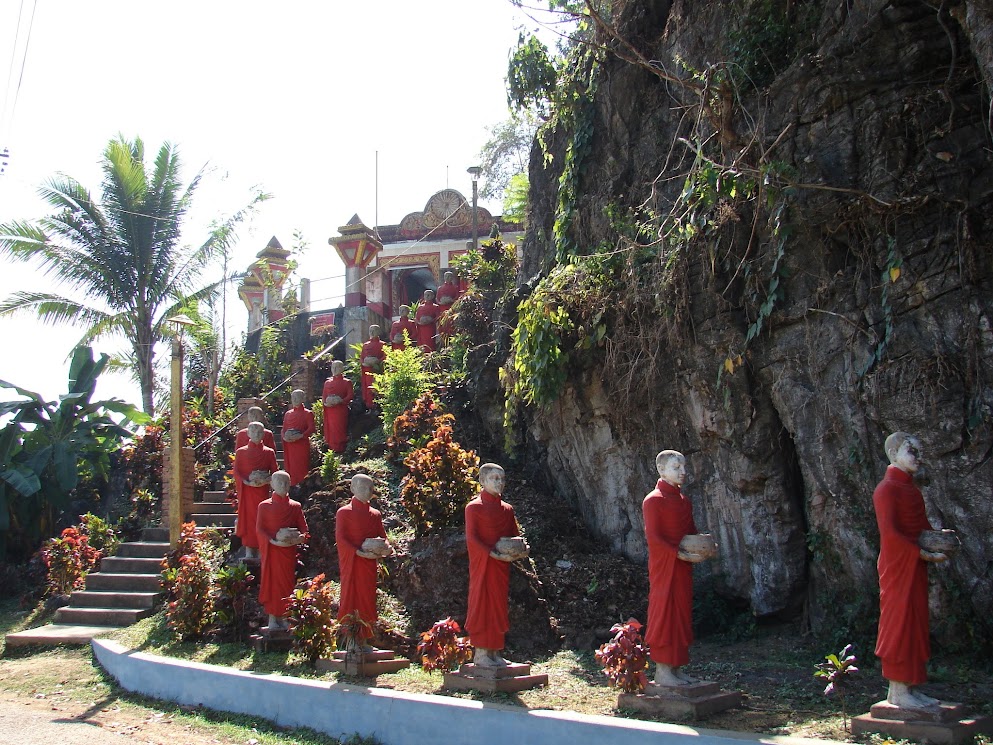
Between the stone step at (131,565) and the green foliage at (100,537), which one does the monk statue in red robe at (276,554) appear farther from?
the green foliage at (100,537)

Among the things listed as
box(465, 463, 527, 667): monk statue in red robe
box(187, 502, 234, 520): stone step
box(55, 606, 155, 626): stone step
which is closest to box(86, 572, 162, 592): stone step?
box(55, 606, 155, 626): stone step

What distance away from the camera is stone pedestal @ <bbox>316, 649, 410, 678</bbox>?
8641 millimetres

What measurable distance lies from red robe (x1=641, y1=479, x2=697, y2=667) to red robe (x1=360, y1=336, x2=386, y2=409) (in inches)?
386

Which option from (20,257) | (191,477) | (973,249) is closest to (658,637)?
(973,249)

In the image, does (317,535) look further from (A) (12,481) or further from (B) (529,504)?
(A) (12,481)

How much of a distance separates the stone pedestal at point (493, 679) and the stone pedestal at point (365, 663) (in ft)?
3.48

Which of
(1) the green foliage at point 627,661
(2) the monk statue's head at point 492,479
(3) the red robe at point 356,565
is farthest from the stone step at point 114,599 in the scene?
(1) the green foliage at point 627,661

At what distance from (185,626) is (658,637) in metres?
6.29

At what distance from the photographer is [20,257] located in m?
18.3

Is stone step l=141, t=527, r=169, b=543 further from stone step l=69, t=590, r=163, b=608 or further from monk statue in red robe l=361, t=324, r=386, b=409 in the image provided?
monk statue in red robe l=361, t=324, r=386, b=409

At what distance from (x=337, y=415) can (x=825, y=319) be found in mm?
8799

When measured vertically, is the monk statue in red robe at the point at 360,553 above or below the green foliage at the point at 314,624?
above

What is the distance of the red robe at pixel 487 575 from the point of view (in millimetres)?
7820

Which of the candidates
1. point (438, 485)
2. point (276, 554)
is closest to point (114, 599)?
point (276, 554)
